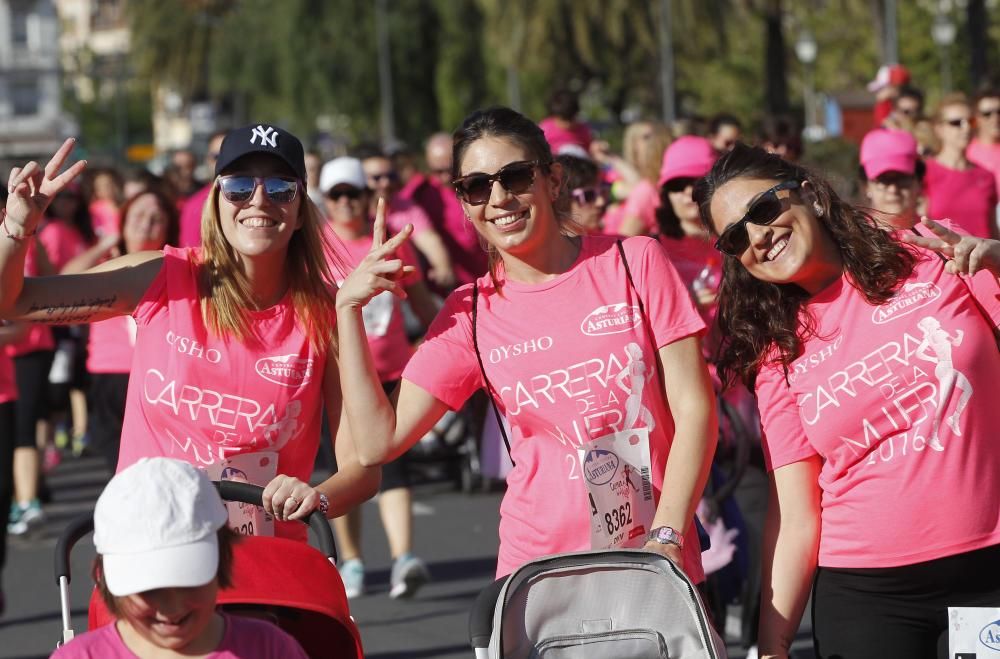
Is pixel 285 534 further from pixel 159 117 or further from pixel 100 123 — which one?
pixel 159 117

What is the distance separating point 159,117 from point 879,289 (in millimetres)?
126101

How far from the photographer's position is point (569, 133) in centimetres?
1163

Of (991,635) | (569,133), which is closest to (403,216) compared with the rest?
(569,133)

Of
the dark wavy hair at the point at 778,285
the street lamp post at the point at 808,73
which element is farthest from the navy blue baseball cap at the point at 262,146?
the street lamp post at the point at 808,73

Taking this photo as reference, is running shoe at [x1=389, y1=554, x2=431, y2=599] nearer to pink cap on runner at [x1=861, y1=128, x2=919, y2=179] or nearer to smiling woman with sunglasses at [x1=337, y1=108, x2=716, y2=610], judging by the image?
pink cap on runner at [x1=861, y1=128, x2=919, y2=179]

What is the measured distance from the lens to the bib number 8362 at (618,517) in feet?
13.4

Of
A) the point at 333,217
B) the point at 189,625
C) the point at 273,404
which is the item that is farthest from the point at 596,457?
the point at 333,217

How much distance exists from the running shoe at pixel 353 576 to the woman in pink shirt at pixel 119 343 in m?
1.25

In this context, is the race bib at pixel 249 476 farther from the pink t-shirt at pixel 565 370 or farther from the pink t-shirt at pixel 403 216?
the pink t-shirt at pixel 403 216

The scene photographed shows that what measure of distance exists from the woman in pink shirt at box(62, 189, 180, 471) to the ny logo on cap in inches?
120

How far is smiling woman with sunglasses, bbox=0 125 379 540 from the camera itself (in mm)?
4410

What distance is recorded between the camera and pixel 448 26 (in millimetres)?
45281

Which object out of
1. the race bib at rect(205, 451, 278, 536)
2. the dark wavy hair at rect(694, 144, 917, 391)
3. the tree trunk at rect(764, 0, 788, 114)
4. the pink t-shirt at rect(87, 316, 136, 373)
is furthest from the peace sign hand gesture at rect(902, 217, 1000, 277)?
the tree trunk at rect(764, 0, 788, 114)

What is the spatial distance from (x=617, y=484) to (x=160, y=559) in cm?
130
